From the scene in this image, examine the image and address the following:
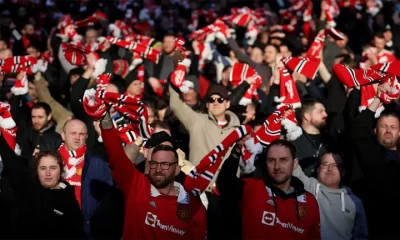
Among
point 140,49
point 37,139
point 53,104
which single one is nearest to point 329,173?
point 37,139

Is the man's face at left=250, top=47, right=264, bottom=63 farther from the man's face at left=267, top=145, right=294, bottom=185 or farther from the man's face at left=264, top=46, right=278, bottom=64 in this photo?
the man's face at left=267, top=145, right=294, bottom=185

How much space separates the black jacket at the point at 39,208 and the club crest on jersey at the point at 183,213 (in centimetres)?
113

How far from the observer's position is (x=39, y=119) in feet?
33.0

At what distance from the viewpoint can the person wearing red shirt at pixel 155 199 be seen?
644cm

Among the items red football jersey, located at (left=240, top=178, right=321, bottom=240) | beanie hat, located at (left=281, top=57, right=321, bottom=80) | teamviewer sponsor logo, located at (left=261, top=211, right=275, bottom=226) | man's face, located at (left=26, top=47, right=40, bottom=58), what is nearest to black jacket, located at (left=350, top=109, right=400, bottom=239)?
red football jersey, located at (left=240, top=178, right=321, bottom=240)

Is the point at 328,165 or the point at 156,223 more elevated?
the point at 328,165

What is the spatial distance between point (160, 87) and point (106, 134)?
5.80 m

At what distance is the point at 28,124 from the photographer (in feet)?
34.2

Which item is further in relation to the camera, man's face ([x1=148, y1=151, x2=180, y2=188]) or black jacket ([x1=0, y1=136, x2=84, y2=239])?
black jacket ([x1=0, y1=136, x2=84, y2=239])

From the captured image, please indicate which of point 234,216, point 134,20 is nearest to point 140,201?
point 234,216

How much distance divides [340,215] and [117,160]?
7.16 feet

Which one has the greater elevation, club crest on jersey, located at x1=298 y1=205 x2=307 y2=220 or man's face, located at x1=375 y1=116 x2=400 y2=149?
man's face, located at x1=375 y1=116 x2=400 y2=149

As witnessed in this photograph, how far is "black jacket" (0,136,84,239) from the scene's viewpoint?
700cm

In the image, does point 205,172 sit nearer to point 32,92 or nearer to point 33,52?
point 32,92
